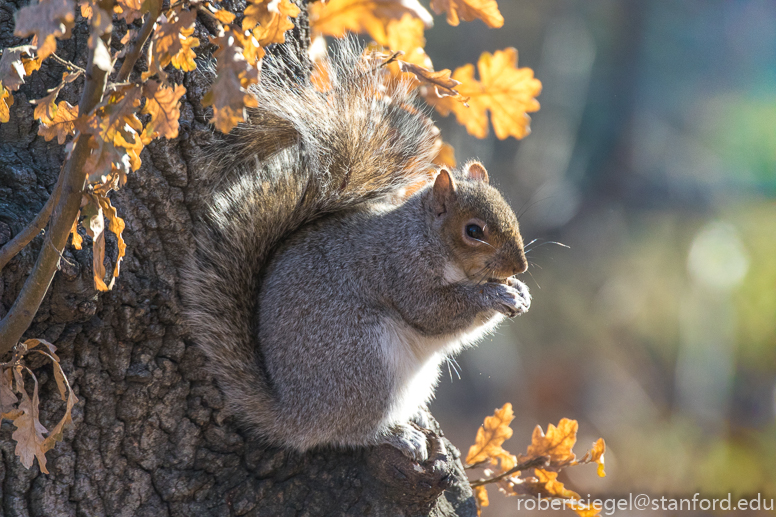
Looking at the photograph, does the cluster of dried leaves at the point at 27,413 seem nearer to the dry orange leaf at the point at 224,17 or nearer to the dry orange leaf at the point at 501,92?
the dry orange leaf at the point at 224,17

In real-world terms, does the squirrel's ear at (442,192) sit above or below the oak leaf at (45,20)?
below

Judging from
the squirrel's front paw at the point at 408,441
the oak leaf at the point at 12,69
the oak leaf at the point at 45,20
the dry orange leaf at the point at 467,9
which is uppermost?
the oak leaf at the point at 45,20

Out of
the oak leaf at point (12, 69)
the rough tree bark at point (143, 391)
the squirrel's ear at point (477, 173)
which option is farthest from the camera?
the squirrel's ear at point (477, 173)

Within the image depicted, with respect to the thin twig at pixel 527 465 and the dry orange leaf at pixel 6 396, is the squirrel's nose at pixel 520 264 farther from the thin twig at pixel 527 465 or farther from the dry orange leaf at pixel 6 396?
the dry orange leaf at pixel 6 396

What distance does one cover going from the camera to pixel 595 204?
5.73m

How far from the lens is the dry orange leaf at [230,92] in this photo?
2.15ft

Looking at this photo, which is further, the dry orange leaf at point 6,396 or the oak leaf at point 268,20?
the dry orange leaf at point 6,396

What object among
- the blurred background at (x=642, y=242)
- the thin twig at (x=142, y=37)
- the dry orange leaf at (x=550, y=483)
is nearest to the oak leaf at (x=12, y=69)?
the thin twig at (x=142, y=37)

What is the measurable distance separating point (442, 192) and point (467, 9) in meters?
1.18

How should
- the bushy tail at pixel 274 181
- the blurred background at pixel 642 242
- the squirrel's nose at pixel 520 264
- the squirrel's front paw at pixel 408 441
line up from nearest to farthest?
the bushy tail at pixel 274 181 → the squirrel's front paw at pixel 408 441 → the squirrel's nose at pixel 520 264 → the blurred background at pixel 642 242

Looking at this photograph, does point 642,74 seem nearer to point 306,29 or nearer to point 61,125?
point 306,29

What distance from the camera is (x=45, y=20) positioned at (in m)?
0.57

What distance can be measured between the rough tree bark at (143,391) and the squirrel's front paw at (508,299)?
53 cm

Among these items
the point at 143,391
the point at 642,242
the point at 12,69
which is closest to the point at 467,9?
the point at 12,69
